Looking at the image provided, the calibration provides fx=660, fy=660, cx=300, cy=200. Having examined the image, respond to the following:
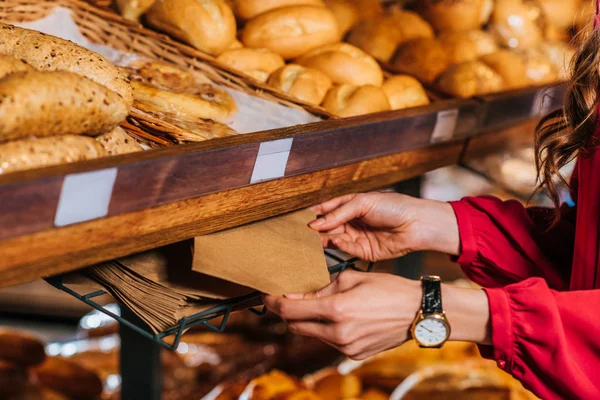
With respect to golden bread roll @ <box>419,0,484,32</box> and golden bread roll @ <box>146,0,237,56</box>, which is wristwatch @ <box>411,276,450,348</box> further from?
golden bread roll @ <box>419,0,484,32</box>

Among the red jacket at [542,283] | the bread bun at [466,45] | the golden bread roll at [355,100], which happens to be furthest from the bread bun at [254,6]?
the red jacket at [542,283]

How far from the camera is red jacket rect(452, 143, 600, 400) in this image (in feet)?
3.46

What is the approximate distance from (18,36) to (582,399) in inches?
42.2

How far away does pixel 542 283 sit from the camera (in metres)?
1.08

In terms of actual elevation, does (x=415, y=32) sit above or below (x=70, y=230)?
above

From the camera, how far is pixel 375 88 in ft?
5.21

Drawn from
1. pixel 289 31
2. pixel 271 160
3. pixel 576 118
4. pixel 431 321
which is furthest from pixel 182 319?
pixel 289 31

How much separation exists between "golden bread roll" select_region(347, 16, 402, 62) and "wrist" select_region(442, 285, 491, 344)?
1079 millimetres

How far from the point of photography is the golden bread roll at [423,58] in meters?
1.98

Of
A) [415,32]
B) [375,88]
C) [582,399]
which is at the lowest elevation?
[582,399]

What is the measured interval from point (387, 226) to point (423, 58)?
0.77 meters

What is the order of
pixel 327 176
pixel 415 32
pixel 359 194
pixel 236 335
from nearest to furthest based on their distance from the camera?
pixel 327 176 → pixel 359 194 → pixel 415 32 → pixel 236 335

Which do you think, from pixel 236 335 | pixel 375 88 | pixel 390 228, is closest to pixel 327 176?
pixel 390 228

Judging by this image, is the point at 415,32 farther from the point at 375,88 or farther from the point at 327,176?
the point at 327,176
